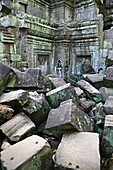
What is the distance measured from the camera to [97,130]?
7.31 ft

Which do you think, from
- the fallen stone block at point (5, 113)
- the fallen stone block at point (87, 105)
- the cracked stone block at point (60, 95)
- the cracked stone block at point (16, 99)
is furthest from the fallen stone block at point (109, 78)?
the fallen stone block at point (5, 113)

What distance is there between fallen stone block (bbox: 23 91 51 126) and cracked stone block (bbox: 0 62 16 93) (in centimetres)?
46

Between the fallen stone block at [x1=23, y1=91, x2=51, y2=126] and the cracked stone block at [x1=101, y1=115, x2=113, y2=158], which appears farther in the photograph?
the fallen stone block at [x1=23, y1=91, x2=51, y2=126]

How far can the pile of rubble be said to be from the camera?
154 centimetres

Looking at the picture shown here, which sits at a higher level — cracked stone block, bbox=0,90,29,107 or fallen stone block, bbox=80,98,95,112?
cracked stone block, bbox=0,90,29,107

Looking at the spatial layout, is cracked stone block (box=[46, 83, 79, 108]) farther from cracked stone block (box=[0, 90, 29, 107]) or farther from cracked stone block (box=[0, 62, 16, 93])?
cracked stone block (box=[0, 62, 16, 93])

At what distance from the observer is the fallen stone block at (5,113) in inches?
80.9

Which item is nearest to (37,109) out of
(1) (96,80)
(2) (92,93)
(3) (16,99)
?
(3) (16,99)

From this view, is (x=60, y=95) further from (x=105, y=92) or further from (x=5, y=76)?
(x=105, y=92)

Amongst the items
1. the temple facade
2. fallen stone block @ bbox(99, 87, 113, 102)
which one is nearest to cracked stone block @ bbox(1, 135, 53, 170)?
fallen stone block @ bbox(99, 87, 113, 102)

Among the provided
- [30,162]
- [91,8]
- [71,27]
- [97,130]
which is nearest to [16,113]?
[30,162]

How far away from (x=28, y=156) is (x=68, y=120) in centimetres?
52

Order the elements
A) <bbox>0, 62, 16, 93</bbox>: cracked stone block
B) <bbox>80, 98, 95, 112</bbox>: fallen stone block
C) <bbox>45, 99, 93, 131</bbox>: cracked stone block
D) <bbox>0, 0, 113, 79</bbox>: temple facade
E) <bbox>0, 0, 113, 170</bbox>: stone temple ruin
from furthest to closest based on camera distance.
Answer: <bbox>0, 0, 113, 79</bbox>: temple facade → <bbox>80, 98, 95, 112</bbox>: fallen stone block → <bbox>0, 62, 16, 93</bbox>: cracked stone block → <bbox>45, 99, 93, 131</bbox>: cracked stone block → <bbox>0, 0, 113, 170</bbox>: stone temple ruin

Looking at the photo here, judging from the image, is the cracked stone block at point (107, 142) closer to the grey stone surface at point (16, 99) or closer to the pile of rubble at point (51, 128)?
the pile of rubble at point (51, 128)
